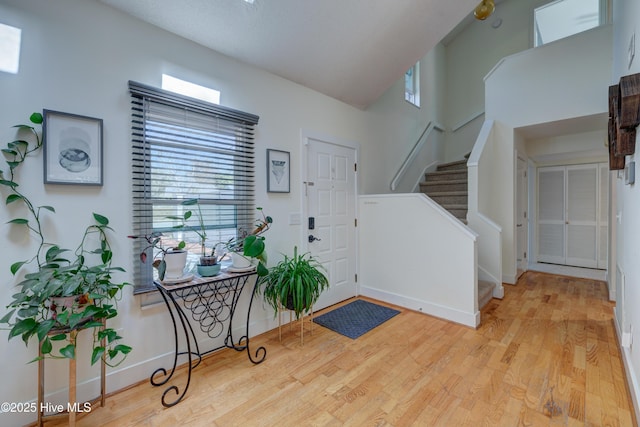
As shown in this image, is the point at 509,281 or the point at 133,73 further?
the point at 509,281

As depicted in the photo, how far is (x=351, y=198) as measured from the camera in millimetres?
3719

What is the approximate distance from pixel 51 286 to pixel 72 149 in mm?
876

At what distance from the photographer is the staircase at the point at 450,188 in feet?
14.1

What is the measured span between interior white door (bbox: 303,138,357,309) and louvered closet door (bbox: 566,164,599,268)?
4578 mm

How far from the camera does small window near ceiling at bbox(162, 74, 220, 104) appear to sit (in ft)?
7.05

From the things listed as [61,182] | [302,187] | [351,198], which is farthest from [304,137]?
[61,182]

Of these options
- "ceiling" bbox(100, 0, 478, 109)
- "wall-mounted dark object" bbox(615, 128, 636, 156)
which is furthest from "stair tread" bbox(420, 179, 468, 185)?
"wall-mounted dark object" bbox(615, 128, 636, 156)

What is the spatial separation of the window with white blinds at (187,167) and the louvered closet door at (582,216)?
6018 millimetres

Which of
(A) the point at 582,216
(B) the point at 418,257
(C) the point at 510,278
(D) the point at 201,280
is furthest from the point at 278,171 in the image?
(A) the point at 582,216

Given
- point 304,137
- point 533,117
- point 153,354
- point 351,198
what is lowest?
point 153,354

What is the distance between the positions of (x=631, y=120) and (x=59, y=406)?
12.3 ft

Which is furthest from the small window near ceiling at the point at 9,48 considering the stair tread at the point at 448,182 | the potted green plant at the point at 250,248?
the stair tread at the point at 448,182

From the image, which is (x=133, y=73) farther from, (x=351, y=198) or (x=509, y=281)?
(x=509, y=281)

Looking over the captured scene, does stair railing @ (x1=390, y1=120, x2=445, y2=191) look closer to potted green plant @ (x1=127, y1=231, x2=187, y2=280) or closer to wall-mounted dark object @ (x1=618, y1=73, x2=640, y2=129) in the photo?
wall-mounted dark object @ (x1=618, y1=73, x2=640, y2=129)
